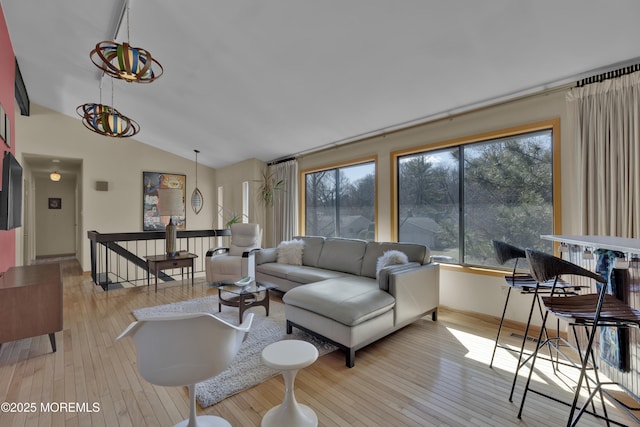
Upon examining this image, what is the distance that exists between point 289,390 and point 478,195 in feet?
10.0

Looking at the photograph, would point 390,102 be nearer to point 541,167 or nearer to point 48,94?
point 541,167

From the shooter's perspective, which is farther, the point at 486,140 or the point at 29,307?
the point at 486,140

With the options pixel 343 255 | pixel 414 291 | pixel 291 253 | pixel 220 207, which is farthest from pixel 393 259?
pixel 220 207

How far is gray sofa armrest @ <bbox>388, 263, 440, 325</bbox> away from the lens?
279 cm

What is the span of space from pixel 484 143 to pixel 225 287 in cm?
354

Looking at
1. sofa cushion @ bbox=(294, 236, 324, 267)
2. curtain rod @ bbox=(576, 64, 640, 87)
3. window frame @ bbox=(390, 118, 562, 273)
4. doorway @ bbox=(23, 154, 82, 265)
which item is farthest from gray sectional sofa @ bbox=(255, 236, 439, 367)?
doorway @ bbox=(23, 154, 82, 265)

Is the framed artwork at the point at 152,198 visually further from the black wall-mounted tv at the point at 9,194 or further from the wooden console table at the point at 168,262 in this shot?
the black wall-mounted tv at the point at 9,194

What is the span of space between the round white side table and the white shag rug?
0.43 metres

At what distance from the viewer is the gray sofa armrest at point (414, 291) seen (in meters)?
2.79

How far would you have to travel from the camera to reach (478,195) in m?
3.46

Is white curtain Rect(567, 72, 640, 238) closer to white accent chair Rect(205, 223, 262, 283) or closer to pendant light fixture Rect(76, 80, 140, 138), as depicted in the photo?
white accent chair Rect(205, 223, 262, 283)

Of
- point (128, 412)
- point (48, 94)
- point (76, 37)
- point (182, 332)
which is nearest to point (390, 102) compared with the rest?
point (182, 332)

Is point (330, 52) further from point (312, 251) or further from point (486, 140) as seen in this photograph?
point (312, 251)

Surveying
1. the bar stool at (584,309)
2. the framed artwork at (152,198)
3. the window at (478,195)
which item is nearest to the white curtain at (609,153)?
the window at (478,195)
